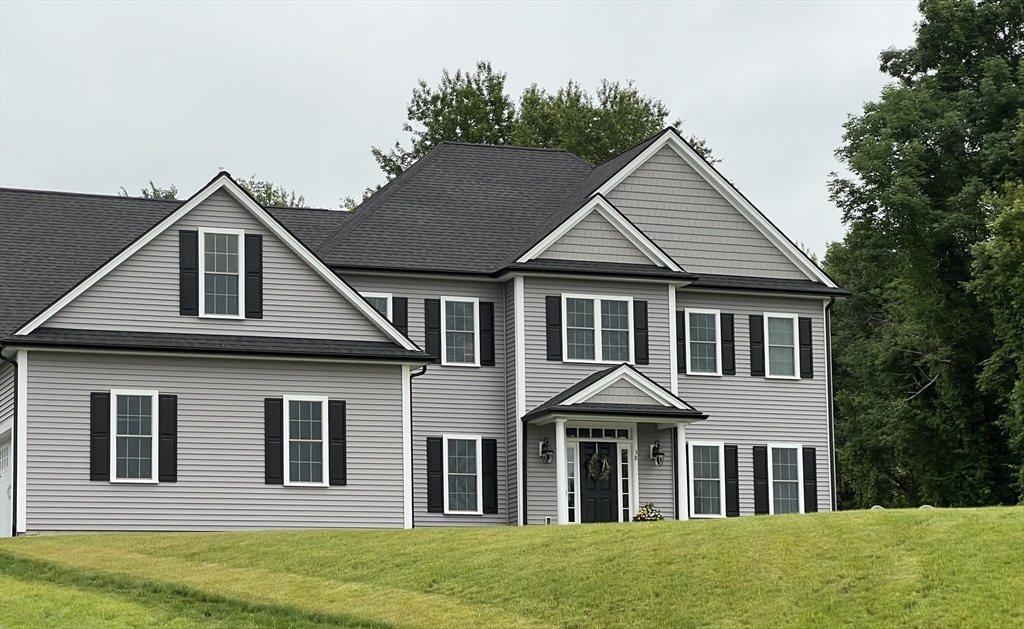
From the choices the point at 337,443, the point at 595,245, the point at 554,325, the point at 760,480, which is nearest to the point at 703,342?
the point at 760,480

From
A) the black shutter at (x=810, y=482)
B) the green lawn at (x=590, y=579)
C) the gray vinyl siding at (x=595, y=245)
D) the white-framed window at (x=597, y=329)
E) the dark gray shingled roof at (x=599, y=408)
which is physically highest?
the gray vinyl siding at (x=595, y=245)

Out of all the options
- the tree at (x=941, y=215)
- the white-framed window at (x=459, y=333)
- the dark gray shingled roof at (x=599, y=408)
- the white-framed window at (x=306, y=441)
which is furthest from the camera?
the tree at (x=941, y=215)

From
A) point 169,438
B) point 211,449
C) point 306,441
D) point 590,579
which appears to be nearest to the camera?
point 590,579

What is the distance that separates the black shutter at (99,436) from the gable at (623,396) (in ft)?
34.4

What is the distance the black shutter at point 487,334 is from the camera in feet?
124

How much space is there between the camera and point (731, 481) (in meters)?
39.0

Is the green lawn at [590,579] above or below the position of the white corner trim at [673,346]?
below

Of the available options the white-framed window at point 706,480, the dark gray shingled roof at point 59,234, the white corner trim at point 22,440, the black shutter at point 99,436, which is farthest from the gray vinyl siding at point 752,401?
the white corner trim at point 22,440

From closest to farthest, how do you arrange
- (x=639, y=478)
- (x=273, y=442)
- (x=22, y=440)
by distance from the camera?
(x=22, y=440)
(x=273, y=442)
(x=639, y=478)

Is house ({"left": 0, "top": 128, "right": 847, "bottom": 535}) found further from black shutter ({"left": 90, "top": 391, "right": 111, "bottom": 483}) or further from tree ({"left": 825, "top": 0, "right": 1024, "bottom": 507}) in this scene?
tree ({"left": 825, "top": 0, "right": 1024, "bottom": 507})

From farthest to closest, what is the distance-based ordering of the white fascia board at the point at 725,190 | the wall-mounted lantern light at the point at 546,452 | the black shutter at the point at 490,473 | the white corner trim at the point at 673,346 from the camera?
the white fascia board at the point at 725,190 → the white corner trim at the point at 673,346 → the black shutter at the point at 490,473 → the wall-mounted lantern light at the point at 546,452

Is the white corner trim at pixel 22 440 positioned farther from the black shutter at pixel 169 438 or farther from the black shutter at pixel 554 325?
the black shutter at pixel 554 325

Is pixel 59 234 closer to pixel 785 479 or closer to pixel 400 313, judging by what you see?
pixel 400 313

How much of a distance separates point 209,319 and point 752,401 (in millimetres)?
13552
